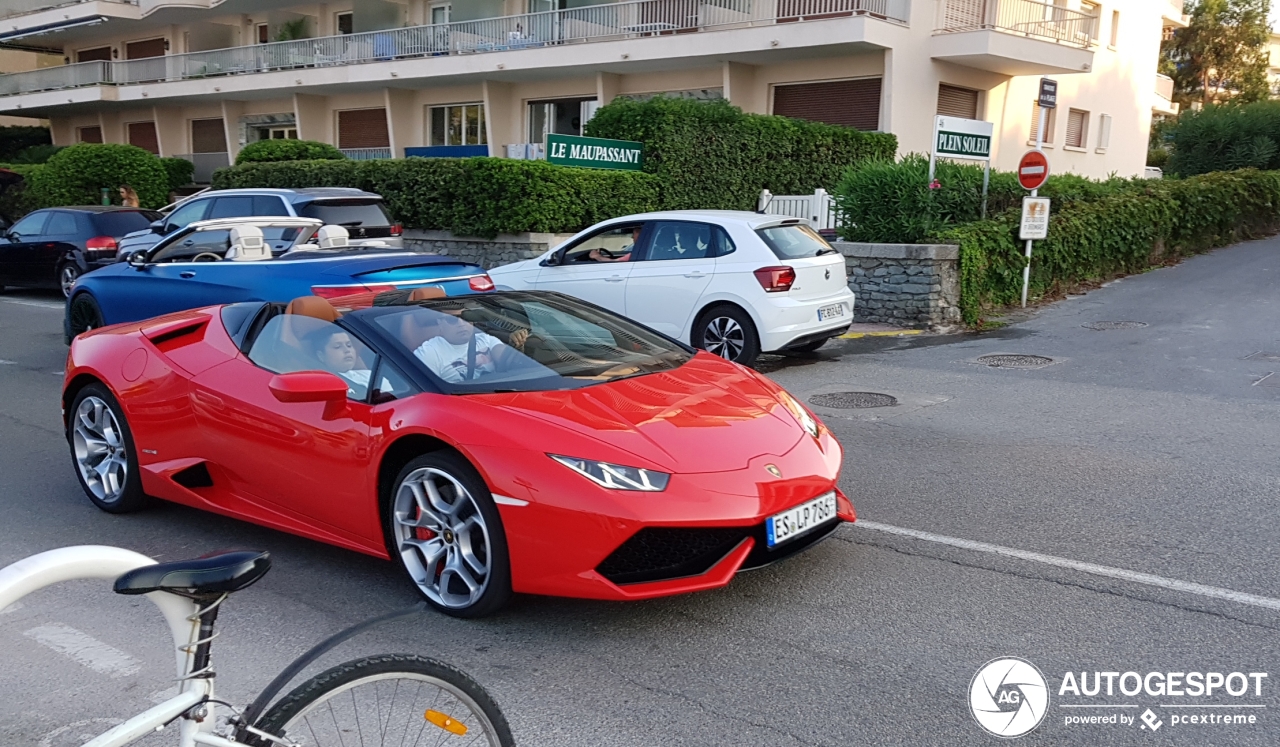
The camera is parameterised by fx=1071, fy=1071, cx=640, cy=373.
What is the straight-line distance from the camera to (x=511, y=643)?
4.23 metres

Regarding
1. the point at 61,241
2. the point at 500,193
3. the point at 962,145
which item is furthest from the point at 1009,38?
the point at 61,241

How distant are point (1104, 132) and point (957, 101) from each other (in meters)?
9.22

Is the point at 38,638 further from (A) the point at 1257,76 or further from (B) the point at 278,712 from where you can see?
(A) the point at 1257,76

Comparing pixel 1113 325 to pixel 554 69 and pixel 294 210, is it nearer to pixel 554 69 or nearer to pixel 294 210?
pixel 294 210

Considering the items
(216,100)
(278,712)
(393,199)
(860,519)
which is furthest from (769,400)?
(216,100)

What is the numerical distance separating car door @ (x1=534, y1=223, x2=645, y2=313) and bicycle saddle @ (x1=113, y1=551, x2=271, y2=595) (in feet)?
30.4

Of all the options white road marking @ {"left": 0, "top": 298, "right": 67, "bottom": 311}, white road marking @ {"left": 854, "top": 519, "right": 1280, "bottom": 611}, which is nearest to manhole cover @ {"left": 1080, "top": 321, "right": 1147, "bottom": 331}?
white road marking @ {"left": 854, "top": 519, "right": 1280, "bottom": 611}

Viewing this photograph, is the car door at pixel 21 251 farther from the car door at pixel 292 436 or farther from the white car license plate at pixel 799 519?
the white car license plate at pixel 799 519

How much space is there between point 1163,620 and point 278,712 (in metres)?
3.54

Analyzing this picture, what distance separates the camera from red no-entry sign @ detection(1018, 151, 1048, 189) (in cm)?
1416

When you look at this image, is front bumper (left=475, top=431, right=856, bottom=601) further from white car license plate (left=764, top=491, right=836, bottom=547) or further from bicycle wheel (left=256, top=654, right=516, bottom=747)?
bicycle wheel (left=256, top=654, right=516, bottom=747)

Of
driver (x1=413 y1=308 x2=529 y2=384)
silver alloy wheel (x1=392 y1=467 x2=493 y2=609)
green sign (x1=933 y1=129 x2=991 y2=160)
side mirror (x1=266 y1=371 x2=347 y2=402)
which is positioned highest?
green sign (x1=933 y1=129 x2=991 y2=160)

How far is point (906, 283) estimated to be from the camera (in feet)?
44.7

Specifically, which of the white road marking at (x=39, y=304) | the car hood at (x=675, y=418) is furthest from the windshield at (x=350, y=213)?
the car hood at (x=675, y=418)
